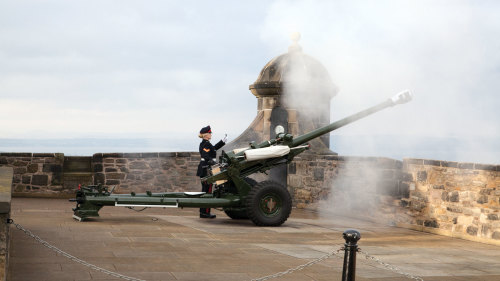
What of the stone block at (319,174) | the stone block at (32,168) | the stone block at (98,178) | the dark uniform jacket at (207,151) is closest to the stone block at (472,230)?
the stone block at (319,174)

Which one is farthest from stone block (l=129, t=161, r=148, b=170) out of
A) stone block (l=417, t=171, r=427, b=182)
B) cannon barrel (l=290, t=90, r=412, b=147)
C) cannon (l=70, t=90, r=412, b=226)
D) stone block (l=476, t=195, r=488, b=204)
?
stone block (l=476, t=195, r=488, b=204)

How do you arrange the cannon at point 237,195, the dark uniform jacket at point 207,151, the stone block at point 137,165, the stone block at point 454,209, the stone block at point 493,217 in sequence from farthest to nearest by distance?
the stone block at point 137,165, the dark uniform jacket at point 207,151, the stone block at point 454,209, the cannon at point 237,195, the stone block at point 493,217

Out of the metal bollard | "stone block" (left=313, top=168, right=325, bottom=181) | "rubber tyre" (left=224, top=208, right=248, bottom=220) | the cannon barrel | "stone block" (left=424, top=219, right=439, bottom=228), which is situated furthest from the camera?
"stone block" (left=313, top=168, right=325, bottom=181)

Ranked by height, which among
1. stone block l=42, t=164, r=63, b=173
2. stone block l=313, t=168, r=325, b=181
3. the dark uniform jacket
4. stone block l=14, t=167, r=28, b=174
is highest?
the dark uniform jacket

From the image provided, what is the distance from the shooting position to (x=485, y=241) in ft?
33.0

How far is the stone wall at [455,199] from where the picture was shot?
1001 centimetres

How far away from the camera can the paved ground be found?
6609mm

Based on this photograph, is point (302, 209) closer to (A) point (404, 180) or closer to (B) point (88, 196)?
(A) point (404, 180)

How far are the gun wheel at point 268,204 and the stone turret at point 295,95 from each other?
4182 millimetres

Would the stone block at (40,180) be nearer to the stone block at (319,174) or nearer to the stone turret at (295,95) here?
the stone turret at (295,95)

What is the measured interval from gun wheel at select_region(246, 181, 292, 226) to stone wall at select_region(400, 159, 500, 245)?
2.32 meters

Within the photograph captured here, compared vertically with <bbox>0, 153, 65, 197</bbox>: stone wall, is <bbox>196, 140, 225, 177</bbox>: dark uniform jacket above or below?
above

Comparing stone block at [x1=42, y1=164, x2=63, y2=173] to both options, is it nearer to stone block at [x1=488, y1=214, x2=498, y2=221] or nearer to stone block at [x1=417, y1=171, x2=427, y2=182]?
stone block at [x1=417, y1=171, x2=427, y2=182]

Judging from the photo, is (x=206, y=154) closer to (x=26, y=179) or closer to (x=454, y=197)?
(x=454, y=197)
